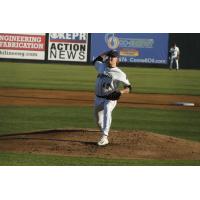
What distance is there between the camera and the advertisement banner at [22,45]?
671cm

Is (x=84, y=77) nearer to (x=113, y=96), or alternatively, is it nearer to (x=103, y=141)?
(x=113, y=96)

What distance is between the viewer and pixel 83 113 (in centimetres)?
704

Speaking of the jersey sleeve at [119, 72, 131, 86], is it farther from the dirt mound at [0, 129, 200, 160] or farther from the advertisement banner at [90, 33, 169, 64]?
the dirt mound at [0, 129, 200, 160]

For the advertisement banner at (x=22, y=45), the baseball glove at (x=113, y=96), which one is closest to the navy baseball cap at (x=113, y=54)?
the baseball glove at (x=113, y=96)

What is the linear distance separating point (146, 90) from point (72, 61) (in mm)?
907

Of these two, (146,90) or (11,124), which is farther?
(146,90)

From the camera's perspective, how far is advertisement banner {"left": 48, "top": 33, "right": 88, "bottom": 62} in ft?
22.8

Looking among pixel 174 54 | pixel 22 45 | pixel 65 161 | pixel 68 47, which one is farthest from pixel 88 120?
pixel 174 54

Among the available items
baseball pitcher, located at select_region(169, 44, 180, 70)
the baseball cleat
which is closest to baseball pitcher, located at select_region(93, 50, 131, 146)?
A: the baseball cleat

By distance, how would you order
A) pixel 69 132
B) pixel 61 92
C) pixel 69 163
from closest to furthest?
1. pixel 69 163
2. pixel 69 132
3. pixel 61 92

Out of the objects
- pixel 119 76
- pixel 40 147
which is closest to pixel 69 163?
pixel 40 147

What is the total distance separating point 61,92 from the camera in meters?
7.75

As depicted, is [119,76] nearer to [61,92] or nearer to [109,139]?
[109,139]

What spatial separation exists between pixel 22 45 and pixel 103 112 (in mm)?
1153
